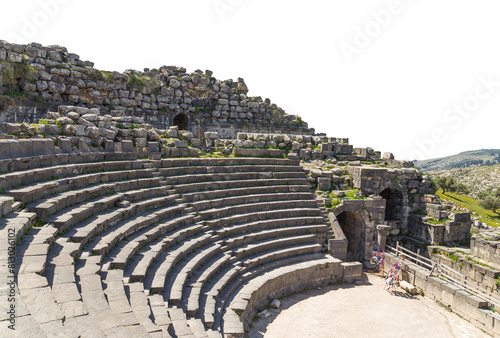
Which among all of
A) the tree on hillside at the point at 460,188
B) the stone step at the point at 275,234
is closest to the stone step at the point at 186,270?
the stone step at the point at 275,234

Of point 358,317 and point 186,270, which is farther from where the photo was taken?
point 358,317

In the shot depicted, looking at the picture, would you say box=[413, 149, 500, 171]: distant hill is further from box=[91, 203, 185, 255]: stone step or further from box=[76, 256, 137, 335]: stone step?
box=[76, 256, 137, 335]: stone step

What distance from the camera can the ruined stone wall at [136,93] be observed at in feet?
52.4

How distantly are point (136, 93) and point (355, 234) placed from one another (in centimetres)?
1493

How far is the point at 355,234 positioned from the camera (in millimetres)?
16781

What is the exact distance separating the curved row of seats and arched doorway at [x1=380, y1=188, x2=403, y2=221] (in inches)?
234

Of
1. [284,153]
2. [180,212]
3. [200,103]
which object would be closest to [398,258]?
[284,153]

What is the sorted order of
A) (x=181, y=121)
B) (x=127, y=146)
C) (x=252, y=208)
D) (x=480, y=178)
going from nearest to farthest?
(x=127, y=146) → (x=252, y=208) → (x=181, y=121) → (x=480, y=178)

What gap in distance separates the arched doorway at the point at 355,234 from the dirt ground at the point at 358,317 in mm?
3150

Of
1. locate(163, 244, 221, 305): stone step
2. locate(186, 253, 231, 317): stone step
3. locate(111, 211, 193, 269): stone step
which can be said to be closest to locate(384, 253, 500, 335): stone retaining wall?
locate(186, 253, 231, 317): stone step

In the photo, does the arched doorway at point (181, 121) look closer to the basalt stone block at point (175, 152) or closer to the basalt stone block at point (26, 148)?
the basalt stone block at point (175, 152)

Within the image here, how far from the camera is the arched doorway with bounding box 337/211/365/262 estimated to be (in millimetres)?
16359

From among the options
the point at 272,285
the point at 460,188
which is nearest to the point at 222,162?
the point at 272,285

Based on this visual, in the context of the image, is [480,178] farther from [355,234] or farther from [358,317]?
[358,317]
